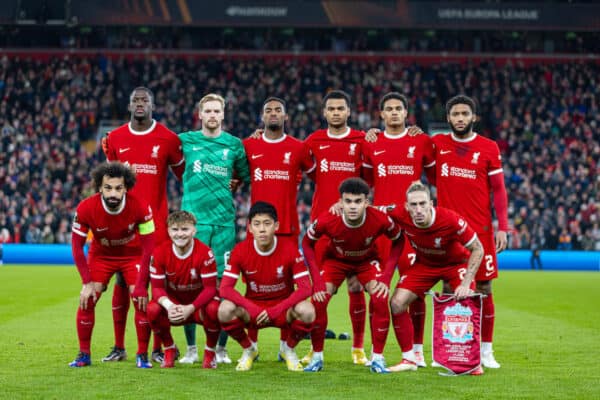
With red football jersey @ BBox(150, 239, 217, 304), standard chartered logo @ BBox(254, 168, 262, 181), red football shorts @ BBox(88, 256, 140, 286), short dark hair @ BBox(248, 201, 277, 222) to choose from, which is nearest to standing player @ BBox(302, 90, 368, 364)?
standard chartered logo @ BBox(254, 168, 262, 181)

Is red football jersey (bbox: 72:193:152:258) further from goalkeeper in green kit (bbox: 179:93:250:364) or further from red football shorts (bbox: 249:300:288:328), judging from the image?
red football shorts (bbox: 249:300:288:328)

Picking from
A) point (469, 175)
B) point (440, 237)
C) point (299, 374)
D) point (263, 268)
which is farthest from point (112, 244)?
point (469, 175)

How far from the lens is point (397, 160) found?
8.34m

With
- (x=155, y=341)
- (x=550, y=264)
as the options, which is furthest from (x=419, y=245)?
(x=550, y=264)

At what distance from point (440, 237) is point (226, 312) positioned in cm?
193

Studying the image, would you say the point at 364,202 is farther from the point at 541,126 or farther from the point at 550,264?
the point at 541,126

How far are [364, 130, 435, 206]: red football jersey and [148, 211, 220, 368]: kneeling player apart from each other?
1796mm

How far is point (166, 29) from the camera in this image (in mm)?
34906

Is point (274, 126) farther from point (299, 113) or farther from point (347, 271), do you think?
point (299, 113)

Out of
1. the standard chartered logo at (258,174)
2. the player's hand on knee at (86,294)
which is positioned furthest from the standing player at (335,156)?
the player's hand on knee at (86,294)

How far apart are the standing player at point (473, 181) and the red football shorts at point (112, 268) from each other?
2.92m

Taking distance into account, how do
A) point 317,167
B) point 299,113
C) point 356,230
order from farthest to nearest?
1. point 299,113
2. point 317,167
3. point 356,230

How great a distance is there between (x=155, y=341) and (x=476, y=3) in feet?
86.5

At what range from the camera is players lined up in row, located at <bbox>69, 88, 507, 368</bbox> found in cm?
823
